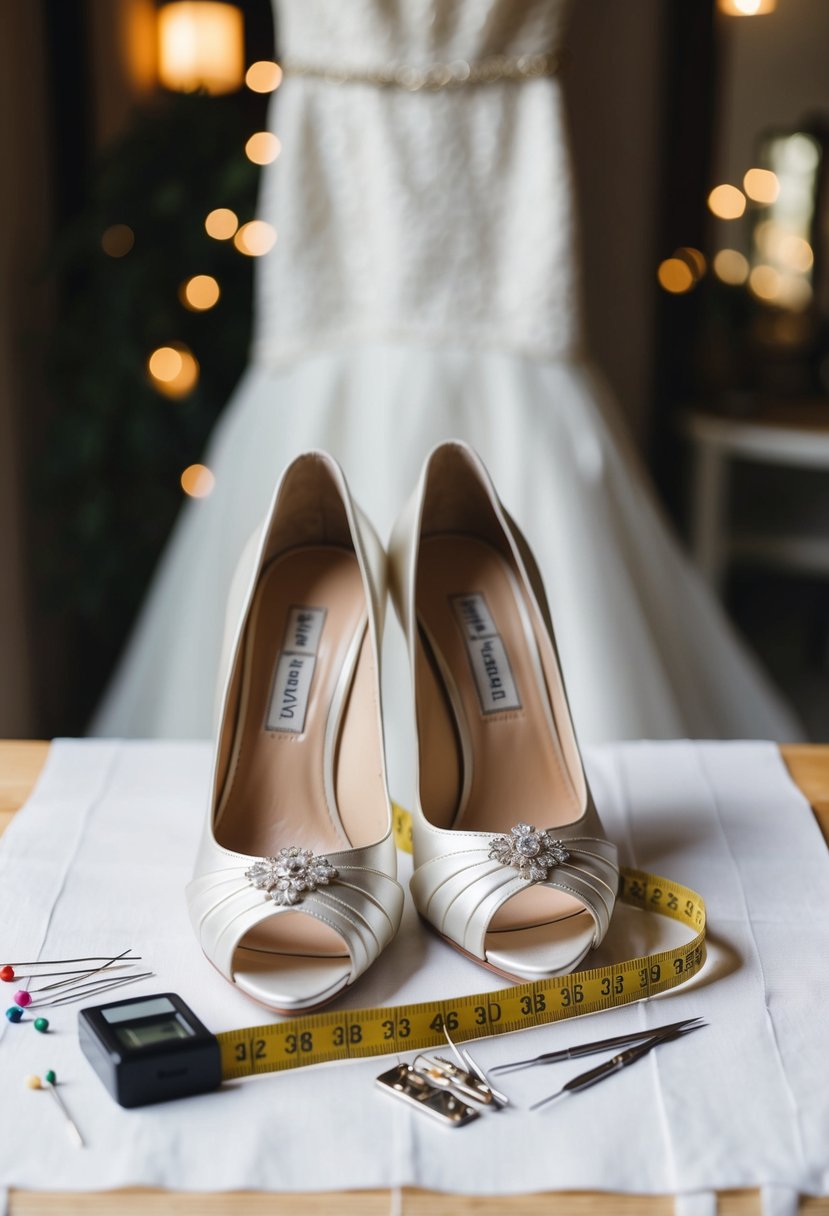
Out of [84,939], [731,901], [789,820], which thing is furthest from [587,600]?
[84,939]

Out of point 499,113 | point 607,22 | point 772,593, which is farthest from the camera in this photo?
point 772,593

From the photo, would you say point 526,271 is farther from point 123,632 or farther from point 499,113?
point 123,632

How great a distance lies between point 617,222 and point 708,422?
392 millimetres

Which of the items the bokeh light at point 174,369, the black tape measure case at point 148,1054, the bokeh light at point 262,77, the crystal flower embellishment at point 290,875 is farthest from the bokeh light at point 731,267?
the black tape measure case at point 148,1054

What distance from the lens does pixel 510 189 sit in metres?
1.63

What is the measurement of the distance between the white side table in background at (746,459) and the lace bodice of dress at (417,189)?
2.02ft

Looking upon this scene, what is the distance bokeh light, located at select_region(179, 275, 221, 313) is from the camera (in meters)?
1.95

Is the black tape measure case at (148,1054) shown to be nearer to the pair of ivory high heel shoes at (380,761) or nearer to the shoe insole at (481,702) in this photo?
the pair of ivory high heel shoes at (380,761)

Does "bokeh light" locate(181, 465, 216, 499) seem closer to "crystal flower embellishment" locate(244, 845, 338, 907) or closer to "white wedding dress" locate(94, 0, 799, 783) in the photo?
"white wedding dress" locate(94, 0, 799, 783)

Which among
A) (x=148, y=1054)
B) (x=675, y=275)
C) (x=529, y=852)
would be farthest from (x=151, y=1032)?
(x=675, y=275)

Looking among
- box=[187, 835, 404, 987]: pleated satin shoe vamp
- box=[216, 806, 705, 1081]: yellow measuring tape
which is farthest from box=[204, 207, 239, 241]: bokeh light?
box=[216, 806, 705, 1081]: yellow measuring tape

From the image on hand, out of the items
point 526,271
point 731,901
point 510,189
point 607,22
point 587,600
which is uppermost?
point 607,22

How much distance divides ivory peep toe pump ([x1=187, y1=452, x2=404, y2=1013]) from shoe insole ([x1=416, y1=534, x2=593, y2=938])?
5 cm

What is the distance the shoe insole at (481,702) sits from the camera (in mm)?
894
